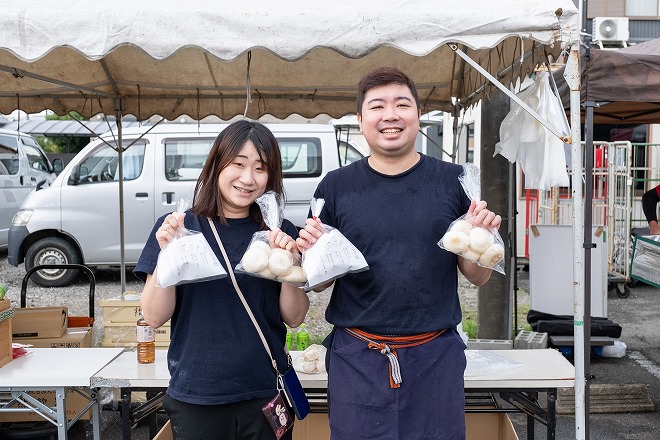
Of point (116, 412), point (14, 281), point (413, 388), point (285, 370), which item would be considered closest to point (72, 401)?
point (116, 412)

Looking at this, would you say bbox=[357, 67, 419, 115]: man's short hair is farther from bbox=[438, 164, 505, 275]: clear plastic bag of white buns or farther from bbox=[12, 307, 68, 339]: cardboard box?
bbox=[12, 307, 68, 339]: cardboard box

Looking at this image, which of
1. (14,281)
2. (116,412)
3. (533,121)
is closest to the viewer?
(533,121)

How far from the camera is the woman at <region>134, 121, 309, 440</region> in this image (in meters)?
2.14

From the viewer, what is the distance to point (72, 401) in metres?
4.27

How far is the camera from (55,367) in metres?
3.32

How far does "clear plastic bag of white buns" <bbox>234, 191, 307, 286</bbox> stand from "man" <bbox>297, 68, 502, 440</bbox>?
0.08 metres

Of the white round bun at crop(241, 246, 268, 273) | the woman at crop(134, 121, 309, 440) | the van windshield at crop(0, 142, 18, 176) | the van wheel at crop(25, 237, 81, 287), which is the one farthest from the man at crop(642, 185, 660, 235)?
the van windshield at crop(0, 142, 18, 176)

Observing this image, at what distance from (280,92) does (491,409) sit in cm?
336

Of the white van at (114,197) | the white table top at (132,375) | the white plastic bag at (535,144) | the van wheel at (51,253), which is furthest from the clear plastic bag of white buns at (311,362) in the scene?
the van wheel at (51,253)

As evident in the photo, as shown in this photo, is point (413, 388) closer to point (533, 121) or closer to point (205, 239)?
point (205, 239)

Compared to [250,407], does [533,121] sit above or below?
above

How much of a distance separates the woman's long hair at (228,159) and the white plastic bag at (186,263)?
14 centimetres

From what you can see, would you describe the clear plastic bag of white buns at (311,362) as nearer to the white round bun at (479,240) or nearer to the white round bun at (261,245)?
the white round bun at (261,245)

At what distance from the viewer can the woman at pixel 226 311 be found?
214 cm
